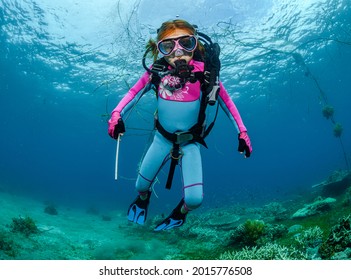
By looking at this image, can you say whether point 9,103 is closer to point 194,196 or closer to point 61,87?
point 61,87

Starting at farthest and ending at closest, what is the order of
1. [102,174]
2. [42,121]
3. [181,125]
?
[102,174] → [42,121] → [181,125]

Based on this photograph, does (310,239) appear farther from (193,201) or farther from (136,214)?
(136,214)

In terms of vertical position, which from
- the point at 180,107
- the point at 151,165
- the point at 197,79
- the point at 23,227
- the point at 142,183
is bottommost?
the point at 142,183

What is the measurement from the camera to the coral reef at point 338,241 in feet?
13.2

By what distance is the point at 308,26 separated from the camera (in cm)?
2127

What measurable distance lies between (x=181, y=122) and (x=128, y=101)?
3.57 ft

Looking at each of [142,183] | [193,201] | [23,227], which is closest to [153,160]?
[142,183]

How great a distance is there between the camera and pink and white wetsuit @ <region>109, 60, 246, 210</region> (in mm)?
4641

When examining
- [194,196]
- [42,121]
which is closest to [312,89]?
[194,196]

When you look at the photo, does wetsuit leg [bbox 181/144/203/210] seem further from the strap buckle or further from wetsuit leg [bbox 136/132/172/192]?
wetsuit leg [bbox 136/132/172/192]

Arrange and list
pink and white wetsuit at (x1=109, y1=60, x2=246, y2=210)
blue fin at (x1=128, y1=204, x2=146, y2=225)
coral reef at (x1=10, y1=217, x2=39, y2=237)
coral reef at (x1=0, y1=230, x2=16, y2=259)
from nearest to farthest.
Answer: pink and white wetsuit at (x1=109, y1=60, x2=246, y2=210), blue fin at (x1=128, y1=204, x2=146, y2=225), coral reef at (x1=0, y1=230, x2=16, y2=259), coral reef at (x1=10, y1=217, x2=39, y2=237)

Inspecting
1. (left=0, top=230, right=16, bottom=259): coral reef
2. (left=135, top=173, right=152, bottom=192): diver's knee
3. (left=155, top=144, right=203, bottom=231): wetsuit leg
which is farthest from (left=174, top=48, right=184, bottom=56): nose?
(left=0, top=230, right=16, bottom=259): coral reef

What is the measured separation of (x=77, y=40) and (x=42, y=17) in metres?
2.85

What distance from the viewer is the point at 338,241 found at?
4160 millimetres
